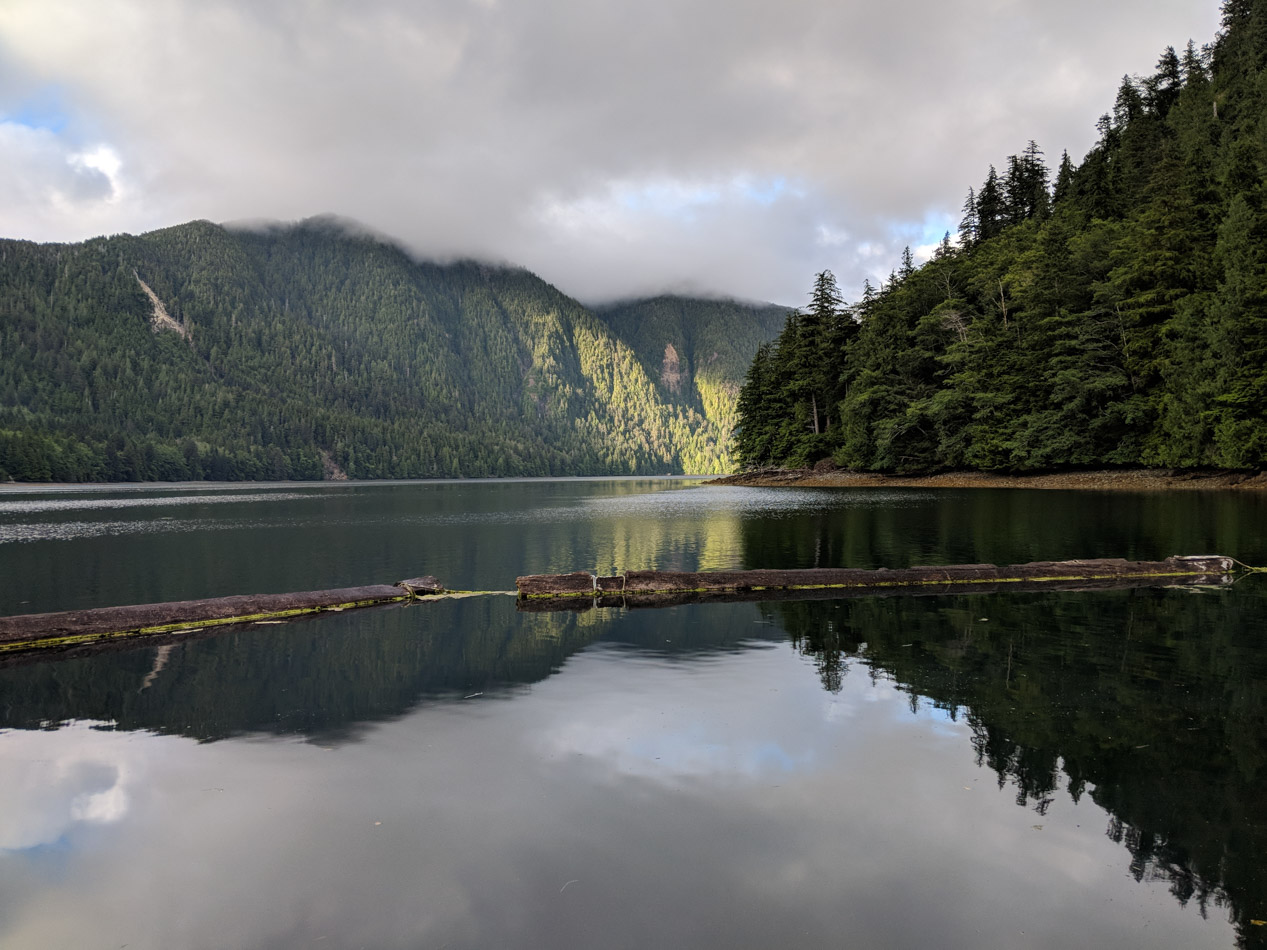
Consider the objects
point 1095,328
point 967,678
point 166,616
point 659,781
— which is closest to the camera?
point 659,781

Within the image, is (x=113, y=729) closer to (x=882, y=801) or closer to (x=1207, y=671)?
(x=882, y=801)

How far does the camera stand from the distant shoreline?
54000 mm

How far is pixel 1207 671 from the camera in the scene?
1043 cm

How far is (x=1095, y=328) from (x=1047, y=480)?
44.9ft

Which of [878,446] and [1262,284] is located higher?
[1262,284]

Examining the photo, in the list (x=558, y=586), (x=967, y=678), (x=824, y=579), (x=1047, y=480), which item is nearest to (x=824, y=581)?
(x=824, y=579)

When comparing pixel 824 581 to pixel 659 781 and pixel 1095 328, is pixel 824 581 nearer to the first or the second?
pixel 659 781

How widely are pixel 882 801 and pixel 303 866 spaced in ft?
16.4

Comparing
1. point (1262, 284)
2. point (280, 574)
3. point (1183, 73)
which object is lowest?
point (280, 574)

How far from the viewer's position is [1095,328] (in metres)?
62.7

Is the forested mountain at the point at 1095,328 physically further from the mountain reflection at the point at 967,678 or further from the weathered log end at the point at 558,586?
the weathered log end at the point at 558,586

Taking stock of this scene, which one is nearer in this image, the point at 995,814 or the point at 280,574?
the point at 995,814

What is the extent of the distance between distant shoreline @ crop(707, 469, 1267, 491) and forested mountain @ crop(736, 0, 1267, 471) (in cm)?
114

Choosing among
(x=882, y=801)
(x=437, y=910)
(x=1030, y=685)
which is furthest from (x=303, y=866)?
(x=1030, y=685)
